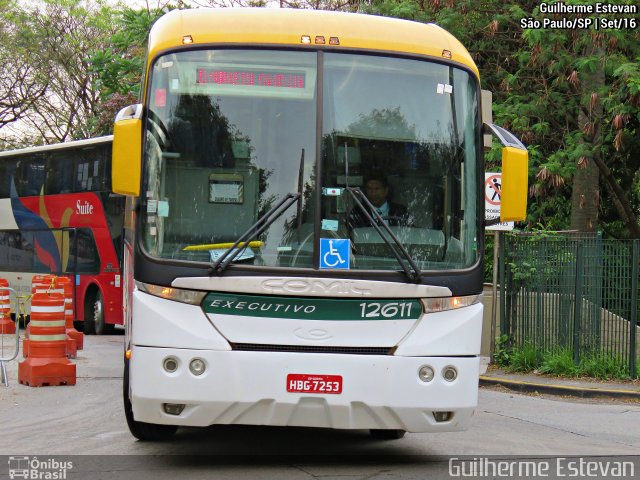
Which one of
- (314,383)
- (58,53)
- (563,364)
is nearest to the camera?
(314,383)

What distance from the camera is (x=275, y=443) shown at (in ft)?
30.1

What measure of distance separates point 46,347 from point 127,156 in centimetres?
635

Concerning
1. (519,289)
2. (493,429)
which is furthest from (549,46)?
(493,429)

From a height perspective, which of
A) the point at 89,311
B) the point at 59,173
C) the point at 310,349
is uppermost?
the point at 59,173

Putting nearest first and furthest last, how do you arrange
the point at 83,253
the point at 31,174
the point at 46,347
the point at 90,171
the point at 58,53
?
the point at 46,347 < the point at 90,171 < the point at 83,253 < the point at 31,174 < the point at 58,53

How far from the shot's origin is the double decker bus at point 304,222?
23.9 ft

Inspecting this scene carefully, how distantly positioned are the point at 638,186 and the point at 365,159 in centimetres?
1753

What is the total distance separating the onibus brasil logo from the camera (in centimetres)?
741

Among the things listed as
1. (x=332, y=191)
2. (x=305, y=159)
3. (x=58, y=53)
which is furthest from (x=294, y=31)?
(x=58, y=53)

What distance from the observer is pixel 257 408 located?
7.27m

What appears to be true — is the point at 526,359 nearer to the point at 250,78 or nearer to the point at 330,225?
the point at 330,225

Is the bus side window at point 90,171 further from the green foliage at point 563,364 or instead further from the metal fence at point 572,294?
the green foliage at point 563,364

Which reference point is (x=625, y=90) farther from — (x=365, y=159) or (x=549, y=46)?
(x=365, y=159)

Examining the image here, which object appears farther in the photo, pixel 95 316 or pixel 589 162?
pixel 95 316
